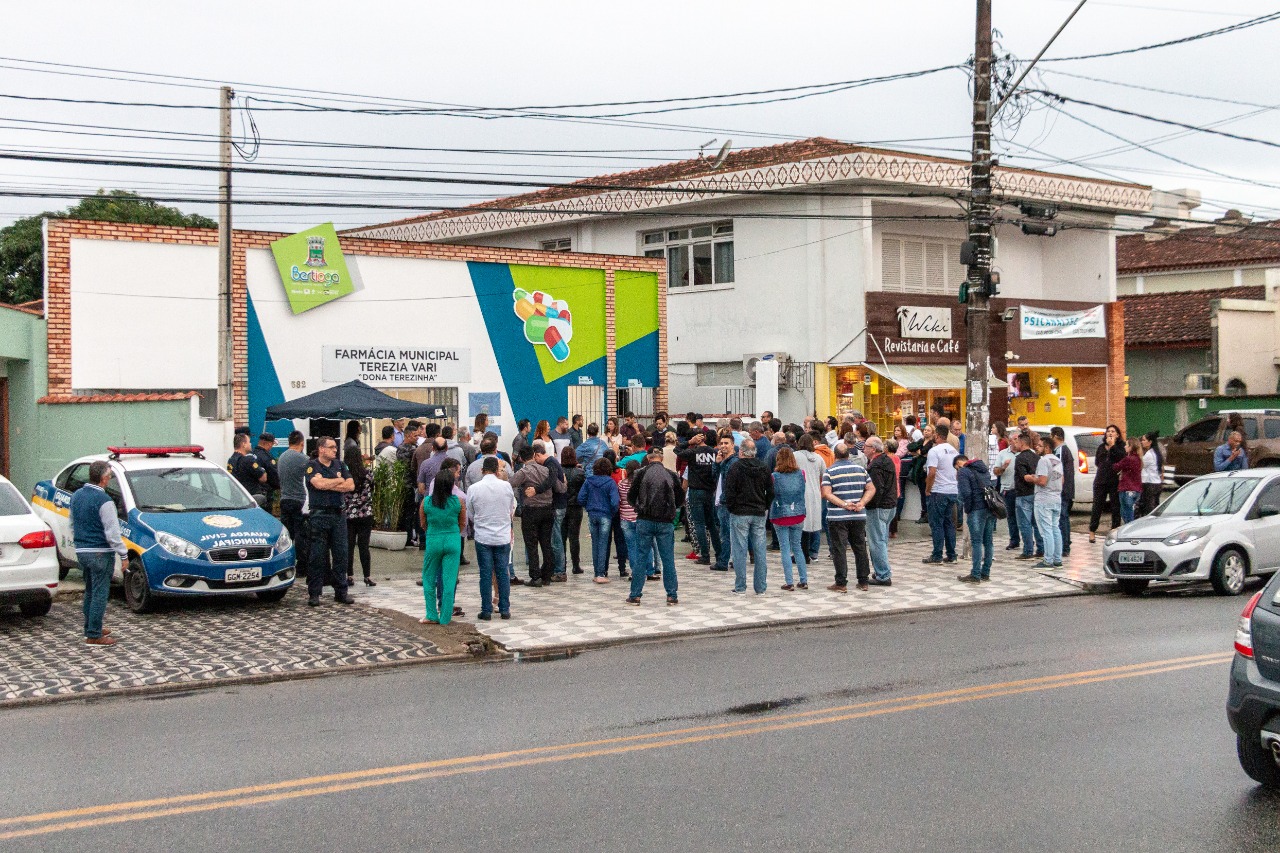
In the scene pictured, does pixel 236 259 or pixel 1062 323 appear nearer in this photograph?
pixel 236 259

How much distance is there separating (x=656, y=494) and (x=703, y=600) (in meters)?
1.46

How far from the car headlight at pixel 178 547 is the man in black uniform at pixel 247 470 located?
2.49 meters

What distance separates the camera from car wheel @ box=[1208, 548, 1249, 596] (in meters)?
14.7

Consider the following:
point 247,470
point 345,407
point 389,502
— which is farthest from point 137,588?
point 345,407

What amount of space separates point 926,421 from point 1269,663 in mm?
26189

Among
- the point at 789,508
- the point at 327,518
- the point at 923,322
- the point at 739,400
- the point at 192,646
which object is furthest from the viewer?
the point at 739,400

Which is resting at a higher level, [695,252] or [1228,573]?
[695,252]

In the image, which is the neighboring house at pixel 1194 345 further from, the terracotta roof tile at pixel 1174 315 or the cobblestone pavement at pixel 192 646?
the cobblestone pavement at pixel 192 646

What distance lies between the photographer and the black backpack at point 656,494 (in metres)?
Answer: 14.1

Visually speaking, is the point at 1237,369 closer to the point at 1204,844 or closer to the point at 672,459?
the point at 672,459

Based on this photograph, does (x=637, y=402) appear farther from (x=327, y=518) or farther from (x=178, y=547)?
(x=178, y=547)

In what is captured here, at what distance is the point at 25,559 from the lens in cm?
1241

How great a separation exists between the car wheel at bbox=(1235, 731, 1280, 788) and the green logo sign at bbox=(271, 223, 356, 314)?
18.6 meters

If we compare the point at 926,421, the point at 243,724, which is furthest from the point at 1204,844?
the point at 926,421
